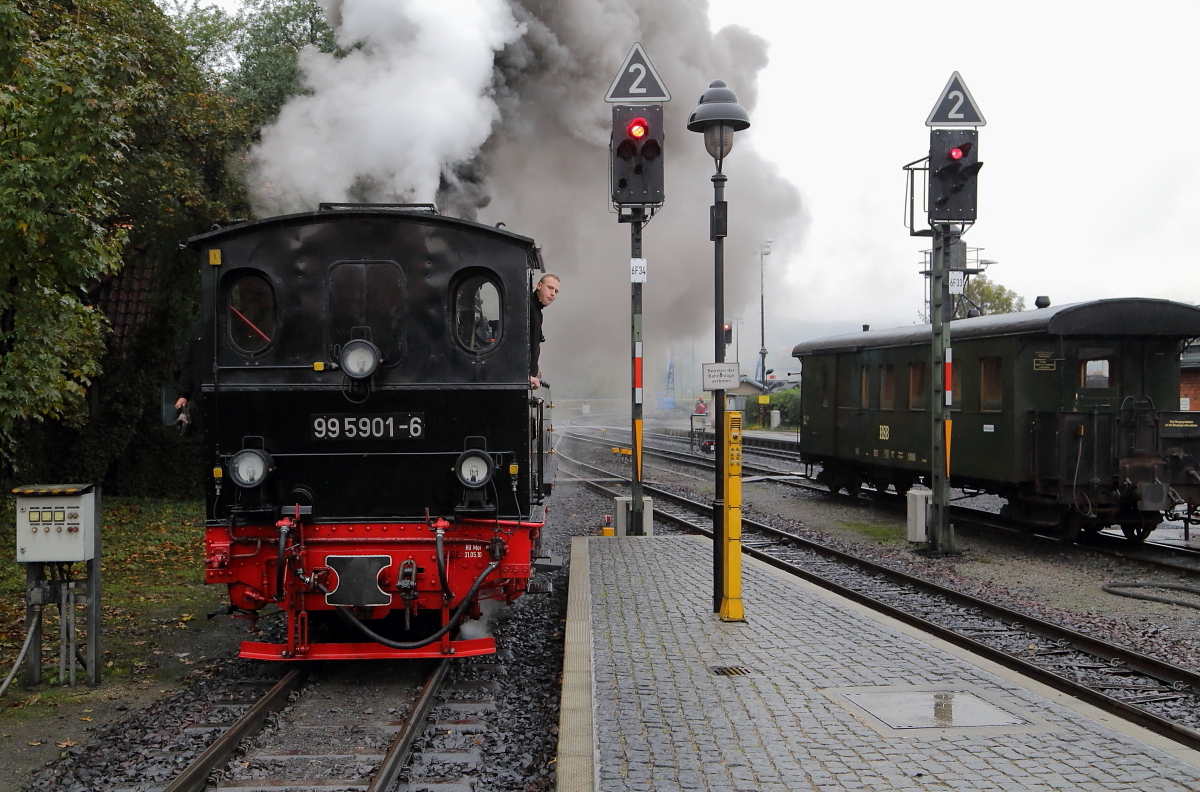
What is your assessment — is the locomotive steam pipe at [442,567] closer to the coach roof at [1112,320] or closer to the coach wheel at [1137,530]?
the coach roof at [1112,320]

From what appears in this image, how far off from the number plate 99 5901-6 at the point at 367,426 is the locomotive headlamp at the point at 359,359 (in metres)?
0.34

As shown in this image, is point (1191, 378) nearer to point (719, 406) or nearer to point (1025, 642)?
point (1025, 642)

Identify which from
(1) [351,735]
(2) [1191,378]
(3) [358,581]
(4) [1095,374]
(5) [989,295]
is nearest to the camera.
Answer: (1) [351,735]

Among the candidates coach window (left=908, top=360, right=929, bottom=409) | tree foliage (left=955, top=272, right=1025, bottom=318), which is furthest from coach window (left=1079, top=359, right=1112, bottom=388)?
tree foliage (left=955, top=272, right=1025, bottom=318)

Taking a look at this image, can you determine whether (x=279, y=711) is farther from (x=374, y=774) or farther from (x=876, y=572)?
(x=876, y=572)

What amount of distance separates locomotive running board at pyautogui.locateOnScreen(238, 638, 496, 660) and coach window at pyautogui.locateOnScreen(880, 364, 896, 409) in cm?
1104

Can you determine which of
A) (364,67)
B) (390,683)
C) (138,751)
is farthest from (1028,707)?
(364,67)

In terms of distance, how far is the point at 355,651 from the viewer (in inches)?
262

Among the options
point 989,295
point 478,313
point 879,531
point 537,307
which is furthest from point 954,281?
point 989,295

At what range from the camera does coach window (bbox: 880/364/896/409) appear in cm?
1623

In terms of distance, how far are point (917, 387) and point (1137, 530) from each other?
3.66 metres

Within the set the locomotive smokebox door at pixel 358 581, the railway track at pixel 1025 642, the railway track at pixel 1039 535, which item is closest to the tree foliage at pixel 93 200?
the locomotive smokebox door at pixel 358 581

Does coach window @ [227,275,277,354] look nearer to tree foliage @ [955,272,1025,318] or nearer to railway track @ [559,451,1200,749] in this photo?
railway track @ [559,451,1200,749]

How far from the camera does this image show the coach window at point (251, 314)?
7023mm
